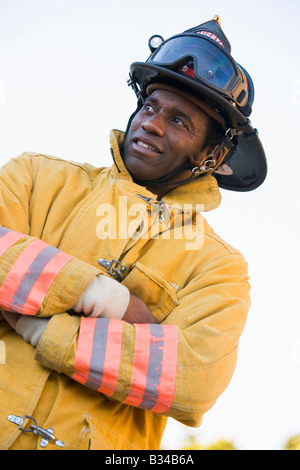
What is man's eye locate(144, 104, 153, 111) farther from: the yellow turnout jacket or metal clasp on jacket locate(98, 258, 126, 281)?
metal clasp on jacket locate(98, 258, 126, 281)

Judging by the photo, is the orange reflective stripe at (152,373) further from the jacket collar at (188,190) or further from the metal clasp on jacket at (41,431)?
the jacket collar at (188,190)

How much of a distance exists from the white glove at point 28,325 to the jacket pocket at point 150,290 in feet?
1.95

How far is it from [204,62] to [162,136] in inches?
28.4

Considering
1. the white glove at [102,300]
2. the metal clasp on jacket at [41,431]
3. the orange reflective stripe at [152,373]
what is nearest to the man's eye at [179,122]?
the white glove at [102,300]

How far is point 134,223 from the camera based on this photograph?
118 inches

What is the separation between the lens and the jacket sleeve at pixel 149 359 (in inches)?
90.8

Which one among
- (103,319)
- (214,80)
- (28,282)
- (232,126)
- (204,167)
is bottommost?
(103,319)

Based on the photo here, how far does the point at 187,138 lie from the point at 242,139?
2.54 feet

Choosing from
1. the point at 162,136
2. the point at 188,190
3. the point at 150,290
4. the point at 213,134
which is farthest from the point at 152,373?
the point at 213,134

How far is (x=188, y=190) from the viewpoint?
11.7 ft

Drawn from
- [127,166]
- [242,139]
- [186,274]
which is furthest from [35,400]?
[242,139]

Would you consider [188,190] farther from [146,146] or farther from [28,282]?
[28,282]

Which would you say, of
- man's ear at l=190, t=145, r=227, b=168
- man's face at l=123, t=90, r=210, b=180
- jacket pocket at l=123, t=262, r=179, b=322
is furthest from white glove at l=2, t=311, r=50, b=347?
man's ear at l=190, t=145, r=227, b=168
